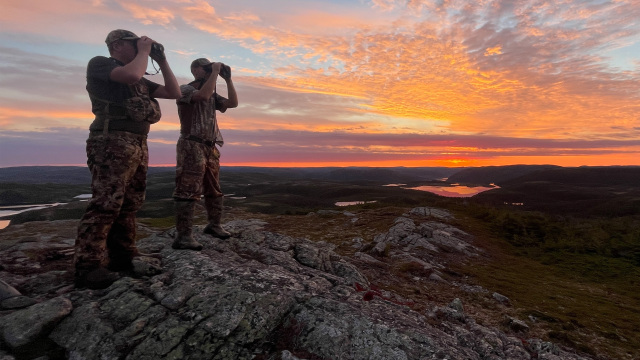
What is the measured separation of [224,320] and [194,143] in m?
3.93

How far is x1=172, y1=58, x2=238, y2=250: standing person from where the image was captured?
6402 millimetres

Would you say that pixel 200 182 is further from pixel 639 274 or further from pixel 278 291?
pixel 639 274

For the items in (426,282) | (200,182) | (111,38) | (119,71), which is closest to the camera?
(119,71)

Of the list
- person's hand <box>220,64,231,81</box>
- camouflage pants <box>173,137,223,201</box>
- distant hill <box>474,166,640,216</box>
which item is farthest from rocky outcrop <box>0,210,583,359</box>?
distant hill <box>474,166,640,216</box>

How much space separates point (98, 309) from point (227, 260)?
223 cm

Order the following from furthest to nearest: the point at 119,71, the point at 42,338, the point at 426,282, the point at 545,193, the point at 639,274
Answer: the point at 545,193, the point at 639,274, the point at 426,282, the point at 119,71, the point at 42,338

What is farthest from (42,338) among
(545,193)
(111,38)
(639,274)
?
(545,193)

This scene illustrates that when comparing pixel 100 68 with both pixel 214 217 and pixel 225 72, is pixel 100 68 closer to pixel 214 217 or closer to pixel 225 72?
pixel 225 72

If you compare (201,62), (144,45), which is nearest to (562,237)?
(201,62)

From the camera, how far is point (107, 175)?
476 centimetres

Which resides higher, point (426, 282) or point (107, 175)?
point (107, 175)

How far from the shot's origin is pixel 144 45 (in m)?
4.96

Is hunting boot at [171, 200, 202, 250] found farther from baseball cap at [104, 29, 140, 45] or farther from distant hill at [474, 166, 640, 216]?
distant hill at [474, 166, 640, 216]

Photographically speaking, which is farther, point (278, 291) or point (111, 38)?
point (111, 38)
